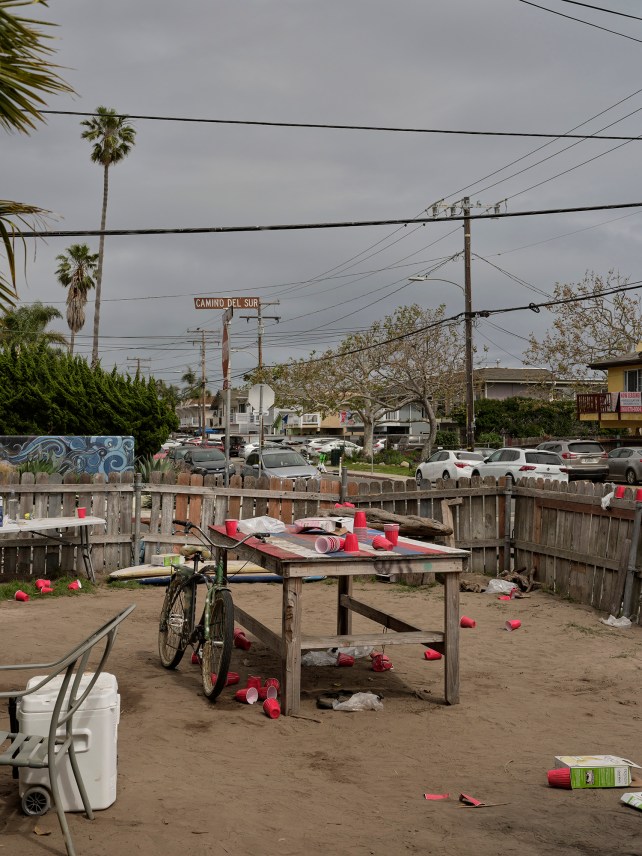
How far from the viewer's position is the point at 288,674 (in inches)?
258

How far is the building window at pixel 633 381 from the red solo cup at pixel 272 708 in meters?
47.3

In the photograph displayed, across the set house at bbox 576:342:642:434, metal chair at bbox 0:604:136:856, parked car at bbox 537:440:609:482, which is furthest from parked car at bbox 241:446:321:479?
house at bbox 576:342:642:434

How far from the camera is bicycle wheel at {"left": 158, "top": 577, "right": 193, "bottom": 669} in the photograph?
7461 millimetres

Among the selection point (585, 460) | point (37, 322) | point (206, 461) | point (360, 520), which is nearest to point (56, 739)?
point (360, 520)

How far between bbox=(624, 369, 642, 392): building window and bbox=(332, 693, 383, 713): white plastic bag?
46.8 metres

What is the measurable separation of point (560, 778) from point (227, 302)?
969 cm

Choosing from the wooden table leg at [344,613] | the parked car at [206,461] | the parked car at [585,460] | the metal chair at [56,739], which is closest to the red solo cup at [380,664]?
the wooden table leg at [344,613]

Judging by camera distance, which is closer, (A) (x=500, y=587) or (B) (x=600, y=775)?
(B) (x=600, y=775)

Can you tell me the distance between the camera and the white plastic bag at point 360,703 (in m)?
6.76

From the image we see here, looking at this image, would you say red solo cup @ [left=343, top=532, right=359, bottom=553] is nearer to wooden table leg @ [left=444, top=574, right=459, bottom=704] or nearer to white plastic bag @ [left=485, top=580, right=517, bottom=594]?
wooden table leg @ [left=444, top=574, right=459, bottom=704]

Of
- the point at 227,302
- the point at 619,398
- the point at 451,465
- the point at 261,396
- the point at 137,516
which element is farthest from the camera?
the point at 619,398

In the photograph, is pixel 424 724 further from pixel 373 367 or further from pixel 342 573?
pixel 373 367

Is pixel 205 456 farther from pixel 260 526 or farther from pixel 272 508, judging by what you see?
pixel 260 526

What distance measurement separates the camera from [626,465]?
115ft
